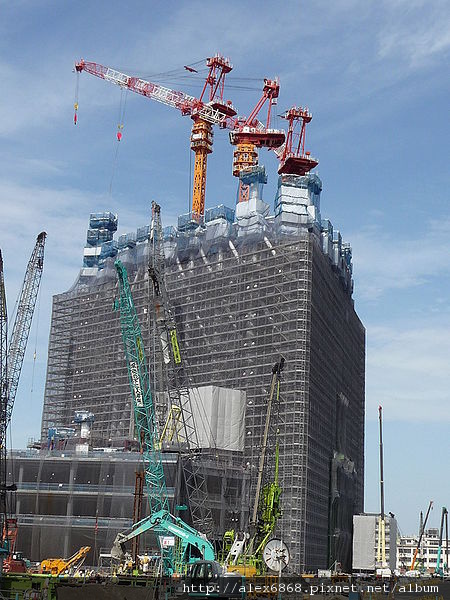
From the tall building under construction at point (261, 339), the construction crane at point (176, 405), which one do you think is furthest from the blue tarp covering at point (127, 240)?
the construction crane at point (176, 405)

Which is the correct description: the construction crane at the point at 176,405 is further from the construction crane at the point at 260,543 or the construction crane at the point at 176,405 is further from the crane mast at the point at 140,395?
the construction crane at the point at 260,543

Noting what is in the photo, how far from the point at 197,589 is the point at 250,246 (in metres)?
88.7

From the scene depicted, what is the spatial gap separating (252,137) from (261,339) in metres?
50.0

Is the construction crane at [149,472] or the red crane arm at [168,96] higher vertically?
the red crane arm at [168,96]

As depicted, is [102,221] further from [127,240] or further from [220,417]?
[220,417]

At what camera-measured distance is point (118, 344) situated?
15388 centimetres

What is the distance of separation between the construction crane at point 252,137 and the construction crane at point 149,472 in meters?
57.6

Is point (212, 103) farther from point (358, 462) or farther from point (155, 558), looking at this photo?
point (155, 558)

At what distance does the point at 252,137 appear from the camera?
162 meters

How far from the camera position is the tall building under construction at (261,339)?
12425 centimetres

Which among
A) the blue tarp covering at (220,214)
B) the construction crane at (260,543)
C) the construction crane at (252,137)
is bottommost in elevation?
the construction crane at (260,543)

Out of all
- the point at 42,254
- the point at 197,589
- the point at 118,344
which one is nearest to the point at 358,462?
the point at 118,344

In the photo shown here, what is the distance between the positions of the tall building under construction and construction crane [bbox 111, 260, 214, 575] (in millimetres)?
14099

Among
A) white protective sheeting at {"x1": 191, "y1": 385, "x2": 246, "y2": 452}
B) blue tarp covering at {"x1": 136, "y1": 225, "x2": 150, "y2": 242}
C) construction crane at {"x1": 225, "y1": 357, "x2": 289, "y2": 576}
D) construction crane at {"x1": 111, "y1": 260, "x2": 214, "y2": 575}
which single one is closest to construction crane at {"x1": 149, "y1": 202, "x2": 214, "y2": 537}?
white protective sheeting at {"x1": 191, "y1": 385, "x2": 246, "y2": 452}
